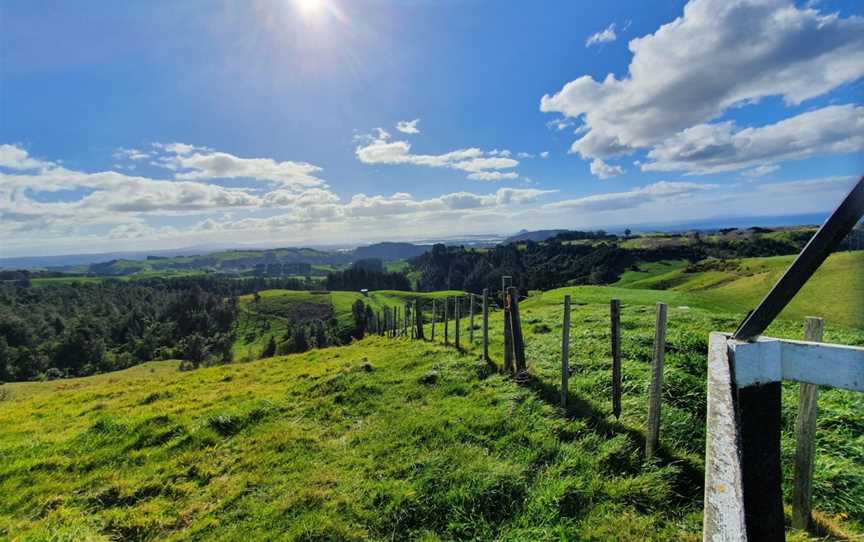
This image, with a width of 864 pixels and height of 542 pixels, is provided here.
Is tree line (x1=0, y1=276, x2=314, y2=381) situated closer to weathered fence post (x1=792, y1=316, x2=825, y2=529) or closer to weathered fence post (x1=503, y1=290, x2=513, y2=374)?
weathered fence post (x1=503, y1=290, x2=513, y2=374)

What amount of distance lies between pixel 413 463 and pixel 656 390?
4183 mm

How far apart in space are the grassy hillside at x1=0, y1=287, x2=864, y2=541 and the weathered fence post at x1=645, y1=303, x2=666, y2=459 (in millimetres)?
227

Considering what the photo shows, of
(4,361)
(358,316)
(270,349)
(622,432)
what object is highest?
(622,432)

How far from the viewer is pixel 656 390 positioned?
5824 mm

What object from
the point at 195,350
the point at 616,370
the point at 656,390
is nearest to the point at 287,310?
the point at 195,350

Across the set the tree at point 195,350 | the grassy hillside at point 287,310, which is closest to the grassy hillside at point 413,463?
the grassy hillside at point 287,310

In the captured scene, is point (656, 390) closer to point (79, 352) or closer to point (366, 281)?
point (79, 352)

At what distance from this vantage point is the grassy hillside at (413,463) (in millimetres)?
5035

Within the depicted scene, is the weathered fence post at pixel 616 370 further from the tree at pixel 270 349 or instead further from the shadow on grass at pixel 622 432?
the tree at pixel 270 349

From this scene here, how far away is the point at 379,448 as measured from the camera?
24.2ft

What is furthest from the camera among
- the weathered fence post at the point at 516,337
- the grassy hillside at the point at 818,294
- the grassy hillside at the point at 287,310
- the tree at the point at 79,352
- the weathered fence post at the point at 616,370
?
the grassy hillside at the point at 287,310

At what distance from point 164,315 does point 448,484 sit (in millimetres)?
172086

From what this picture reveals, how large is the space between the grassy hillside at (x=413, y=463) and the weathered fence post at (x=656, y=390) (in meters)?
0.23

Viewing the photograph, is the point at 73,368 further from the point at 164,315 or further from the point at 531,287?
the point at 531,287
